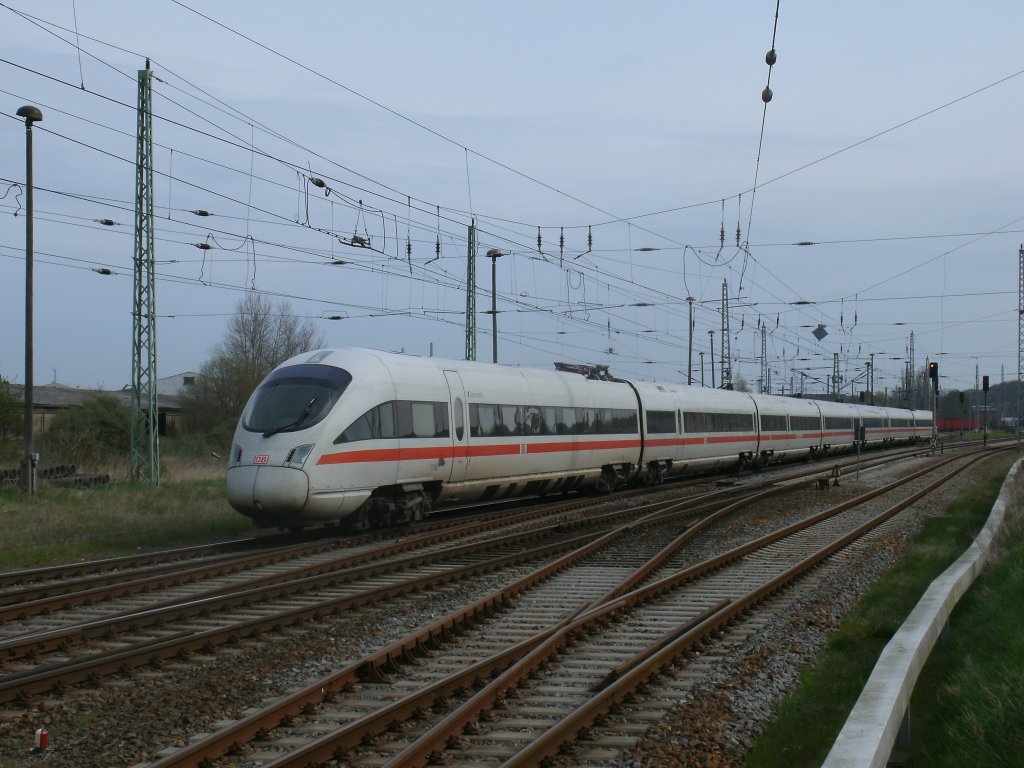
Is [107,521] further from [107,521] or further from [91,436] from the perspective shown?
[91,436]

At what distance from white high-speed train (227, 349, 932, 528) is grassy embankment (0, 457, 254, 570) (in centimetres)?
193

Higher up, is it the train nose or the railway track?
the train nose

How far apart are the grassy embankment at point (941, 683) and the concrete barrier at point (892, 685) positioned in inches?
11.6

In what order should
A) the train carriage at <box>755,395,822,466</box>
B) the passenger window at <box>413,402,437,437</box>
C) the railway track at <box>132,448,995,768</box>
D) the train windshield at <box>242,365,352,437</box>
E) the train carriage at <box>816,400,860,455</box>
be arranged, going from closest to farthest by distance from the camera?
the railway track at <box>132,448,995,768</box> → the train windshield at <box>242,365,352,437</box> → the passenger window at <box>413,402,437,437</box> → the train carriage at <box>755,395,822,466</box> → the train carriage at <box>816,400,860,455</box>

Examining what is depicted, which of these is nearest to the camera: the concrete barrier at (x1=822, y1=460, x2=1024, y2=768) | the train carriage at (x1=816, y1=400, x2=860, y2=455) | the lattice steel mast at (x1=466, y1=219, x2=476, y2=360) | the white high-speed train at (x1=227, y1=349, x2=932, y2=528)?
the concrete barrier at (x1=822, y1=460, x2=1024, y2=768)

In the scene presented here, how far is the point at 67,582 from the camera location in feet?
38.8

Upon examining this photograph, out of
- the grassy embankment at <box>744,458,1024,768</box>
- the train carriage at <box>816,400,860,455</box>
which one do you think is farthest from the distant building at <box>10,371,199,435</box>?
the grassy embankment at <box>744,458,1024,768</box>

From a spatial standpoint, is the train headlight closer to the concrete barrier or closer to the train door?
the train door

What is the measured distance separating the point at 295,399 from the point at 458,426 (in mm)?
3786

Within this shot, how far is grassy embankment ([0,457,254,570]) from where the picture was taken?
595 inches

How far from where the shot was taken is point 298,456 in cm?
1523

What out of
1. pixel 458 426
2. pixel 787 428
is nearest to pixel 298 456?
pixel 458 426

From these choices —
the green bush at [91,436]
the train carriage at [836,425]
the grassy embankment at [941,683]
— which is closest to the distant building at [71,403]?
the green bush at [91,436]

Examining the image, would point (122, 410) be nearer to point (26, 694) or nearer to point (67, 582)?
point (67, 582)
